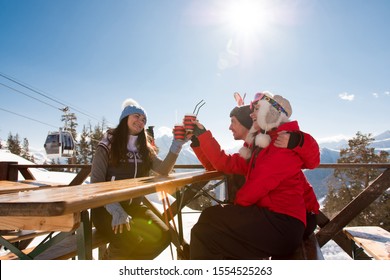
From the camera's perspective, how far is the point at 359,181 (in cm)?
2397

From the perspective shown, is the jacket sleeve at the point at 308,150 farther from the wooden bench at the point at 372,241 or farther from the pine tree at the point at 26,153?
the pine tree at the point at 26,153

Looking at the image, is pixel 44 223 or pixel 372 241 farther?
pixel 372 241

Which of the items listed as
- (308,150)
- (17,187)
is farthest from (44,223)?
(17,187)

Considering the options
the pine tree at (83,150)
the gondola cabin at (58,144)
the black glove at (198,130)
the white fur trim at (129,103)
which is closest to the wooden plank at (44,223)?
the black glove at (198,130)

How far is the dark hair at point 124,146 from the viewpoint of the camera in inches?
100

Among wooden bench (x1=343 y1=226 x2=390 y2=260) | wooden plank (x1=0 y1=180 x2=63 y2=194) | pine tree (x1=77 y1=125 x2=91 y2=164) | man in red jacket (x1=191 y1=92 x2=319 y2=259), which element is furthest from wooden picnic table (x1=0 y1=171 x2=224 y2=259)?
pine tree (x1=77 y1=125 x2=91 y2=164)

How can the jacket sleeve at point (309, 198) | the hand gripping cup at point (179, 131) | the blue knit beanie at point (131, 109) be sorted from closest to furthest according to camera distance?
the jacket sleeve at point (309, 198) → the hand gripping cup at point (179, 131) → the blue knit beanie at point (131, 109)

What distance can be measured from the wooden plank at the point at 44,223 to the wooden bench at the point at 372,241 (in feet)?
7.08

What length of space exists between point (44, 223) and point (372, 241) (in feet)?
8.76

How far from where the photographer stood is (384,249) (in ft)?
7.32

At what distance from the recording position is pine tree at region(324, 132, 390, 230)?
21031 millimetres

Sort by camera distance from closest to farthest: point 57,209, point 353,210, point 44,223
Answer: point 57,209 → point 44,223 → point 353,210

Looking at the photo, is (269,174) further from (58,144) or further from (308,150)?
(58,144)

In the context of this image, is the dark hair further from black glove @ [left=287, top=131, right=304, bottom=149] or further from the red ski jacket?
black glove @ [left=287, top=131, right=304, bottom=149]
